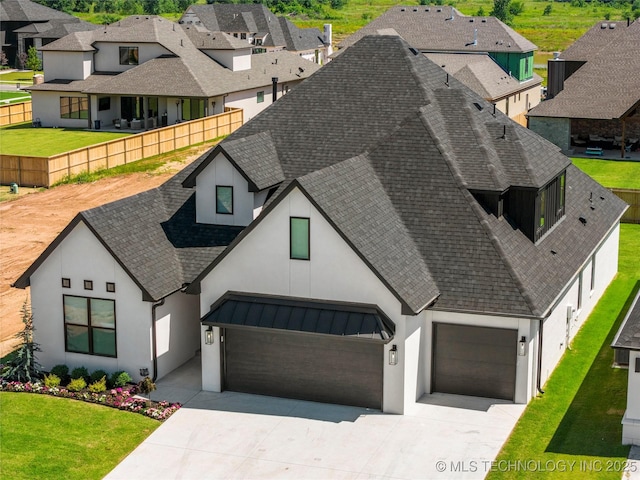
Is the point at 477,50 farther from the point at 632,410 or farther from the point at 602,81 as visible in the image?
the point at 632,410

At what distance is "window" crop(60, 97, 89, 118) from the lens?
6881 centimetres

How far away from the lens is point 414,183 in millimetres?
27531

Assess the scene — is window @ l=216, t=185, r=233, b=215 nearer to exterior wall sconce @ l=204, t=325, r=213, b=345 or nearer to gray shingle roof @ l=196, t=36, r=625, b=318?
gray shingle roof @ l=196, t=36, r=625, b=318

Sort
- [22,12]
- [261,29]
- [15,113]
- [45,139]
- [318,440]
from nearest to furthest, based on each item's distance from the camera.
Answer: [318,440]
[45,139]
[15,113]
[261,29]
[22,12]

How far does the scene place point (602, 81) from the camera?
2507 inches

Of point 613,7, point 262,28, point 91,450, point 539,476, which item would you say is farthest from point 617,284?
point 613,7

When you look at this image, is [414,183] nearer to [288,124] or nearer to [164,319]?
[288,124]

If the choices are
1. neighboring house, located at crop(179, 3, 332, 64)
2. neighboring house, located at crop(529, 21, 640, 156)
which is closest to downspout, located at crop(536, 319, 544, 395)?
neighboring house, located at crop(529, 21, 640, 156)

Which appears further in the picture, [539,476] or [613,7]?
[613,7]

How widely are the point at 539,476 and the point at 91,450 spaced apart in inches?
383

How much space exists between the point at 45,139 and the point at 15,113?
29.4 feet

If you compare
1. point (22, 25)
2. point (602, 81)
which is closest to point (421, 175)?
point (602, 81)

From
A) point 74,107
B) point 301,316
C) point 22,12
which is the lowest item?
point 301,316

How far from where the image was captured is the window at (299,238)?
2477 cm
